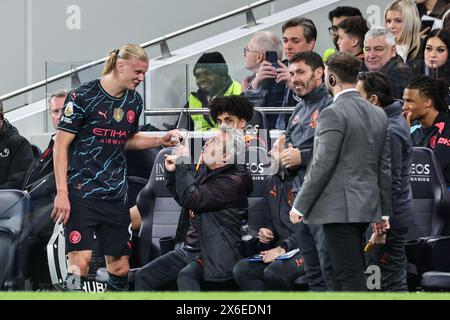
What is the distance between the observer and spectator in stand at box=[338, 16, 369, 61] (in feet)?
32.3

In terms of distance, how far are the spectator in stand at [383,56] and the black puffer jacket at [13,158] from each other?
295 cm

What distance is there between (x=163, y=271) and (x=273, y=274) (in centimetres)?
80

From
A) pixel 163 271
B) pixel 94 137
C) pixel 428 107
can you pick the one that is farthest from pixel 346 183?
pixel 428 107

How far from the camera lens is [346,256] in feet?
23.0

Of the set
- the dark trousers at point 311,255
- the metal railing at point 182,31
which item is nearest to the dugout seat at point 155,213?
the dark trousers at point 311,255

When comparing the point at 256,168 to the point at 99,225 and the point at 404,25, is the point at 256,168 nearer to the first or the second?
the point at 99,225

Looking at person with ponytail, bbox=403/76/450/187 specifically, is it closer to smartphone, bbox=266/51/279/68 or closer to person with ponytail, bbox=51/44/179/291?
smartphone, bbox=266/51/279/68

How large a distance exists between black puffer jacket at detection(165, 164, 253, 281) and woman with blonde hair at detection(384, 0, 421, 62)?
239 centimetres

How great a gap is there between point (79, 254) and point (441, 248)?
8.27 feet

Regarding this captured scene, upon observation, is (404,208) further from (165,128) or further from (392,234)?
(165,128)

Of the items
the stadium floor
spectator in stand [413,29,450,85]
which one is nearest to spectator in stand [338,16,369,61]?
spectator in stand [413,29,450,85]

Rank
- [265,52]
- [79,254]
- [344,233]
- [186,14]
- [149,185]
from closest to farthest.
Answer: [344,233], [79,254], [149,185], [265,52], [186,14]
